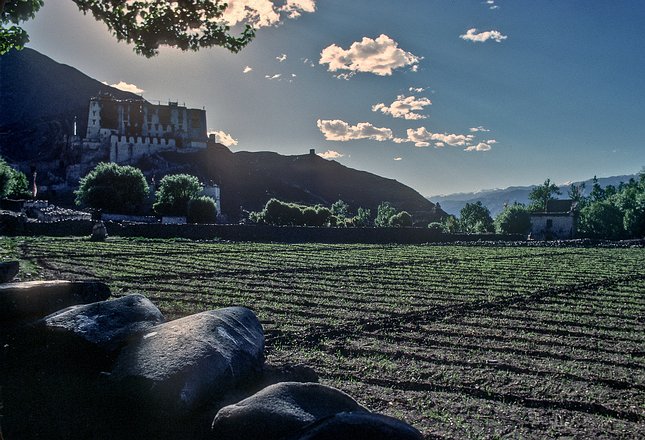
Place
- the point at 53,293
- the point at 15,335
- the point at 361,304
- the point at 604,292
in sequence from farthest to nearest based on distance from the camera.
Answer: the point at 604,292
the point at 361,304
the point at 53,293
the point at 15,335

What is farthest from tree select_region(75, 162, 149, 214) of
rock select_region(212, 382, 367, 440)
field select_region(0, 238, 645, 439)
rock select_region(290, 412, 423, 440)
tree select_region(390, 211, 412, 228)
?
rock select_region(290, 412, 423, 440)

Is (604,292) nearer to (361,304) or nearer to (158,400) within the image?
(361,304)

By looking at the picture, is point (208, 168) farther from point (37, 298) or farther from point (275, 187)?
point (37, 298)

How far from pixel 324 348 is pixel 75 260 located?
18.8 meters

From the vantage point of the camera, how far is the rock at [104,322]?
5848 mm

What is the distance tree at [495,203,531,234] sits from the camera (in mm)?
95625

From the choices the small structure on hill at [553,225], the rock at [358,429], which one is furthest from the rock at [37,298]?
the small structure on hill at [553,225]

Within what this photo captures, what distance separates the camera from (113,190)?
7975 centimetres

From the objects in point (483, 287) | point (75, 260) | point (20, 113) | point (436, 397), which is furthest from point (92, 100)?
point (436, 397)

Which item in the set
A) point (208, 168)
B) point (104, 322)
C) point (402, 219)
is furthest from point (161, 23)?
point (208, 168)

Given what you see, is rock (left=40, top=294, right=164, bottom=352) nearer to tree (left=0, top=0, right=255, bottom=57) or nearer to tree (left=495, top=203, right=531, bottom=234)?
tree (left=0, top=0, right=255, bottom=57)

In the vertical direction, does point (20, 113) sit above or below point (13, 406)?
above

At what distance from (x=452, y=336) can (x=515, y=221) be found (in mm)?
92560

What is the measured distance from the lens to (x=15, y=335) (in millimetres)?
6555
